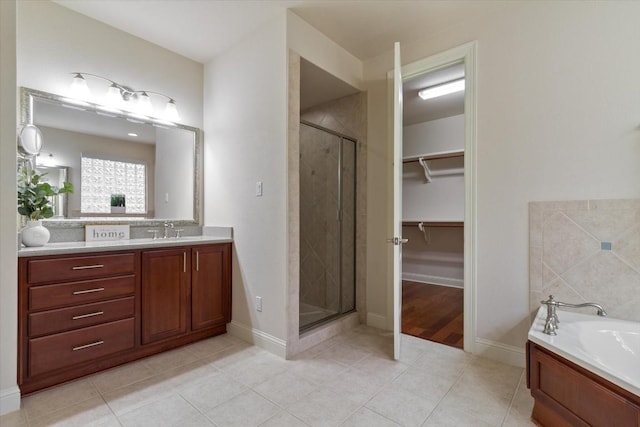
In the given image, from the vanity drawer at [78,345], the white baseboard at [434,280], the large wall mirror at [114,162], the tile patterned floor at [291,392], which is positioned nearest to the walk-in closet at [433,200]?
the white baseboard at [434,280]

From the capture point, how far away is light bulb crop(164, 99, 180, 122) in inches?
109

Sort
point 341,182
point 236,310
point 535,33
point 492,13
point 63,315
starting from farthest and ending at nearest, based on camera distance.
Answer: point 341,182, point 236,310, point 492,13, point 535,33, point 63,315

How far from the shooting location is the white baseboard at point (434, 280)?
446 cm

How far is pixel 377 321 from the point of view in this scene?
286 cm

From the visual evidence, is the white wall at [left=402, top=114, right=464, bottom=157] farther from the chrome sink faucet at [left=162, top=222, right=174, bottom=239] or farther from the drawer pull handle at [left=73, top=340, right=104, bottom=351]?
the drawer pull handle at [left=73, top=340, right=104, bottom=351]

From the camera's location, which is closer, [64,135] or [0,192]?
[0,192]

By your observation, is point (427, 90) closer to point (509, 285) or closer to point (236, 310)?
point (509, 285)

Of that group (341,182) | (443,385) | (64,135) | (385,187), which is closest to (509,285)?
(443,385)

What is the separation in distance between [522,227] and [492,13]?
62.1 inches

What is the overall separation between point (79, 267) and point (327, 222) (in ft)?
6.85

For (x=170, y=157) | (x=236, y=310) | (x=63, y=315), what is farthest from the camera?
A: (x=170, y=157)

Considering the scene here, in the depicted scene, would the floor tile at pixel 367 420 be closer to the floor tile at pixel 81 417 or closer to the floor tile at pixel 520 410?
the floor tile at pixel 520 410

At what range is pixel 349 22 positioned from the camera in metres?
2.38

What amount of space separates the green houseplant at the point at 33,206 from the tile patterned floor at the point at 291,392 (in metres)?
0.94
